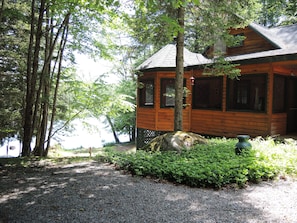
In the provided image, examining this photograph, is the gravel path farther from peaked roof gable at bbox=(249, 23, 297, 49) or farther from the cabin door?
peaked roof gable at bbox=(249, 23, 297, 49)

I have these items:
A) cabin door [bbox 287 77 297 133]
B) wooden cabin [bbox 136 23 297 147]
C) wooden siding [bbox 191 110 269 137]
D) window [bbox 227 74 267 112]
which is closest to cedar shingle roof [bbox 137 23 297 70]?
wooden cabin [bbox 136 23 297 147]

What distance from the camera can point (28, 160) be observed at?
6.09m

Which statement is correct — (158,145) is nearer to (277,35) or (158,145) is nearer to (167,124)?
(167,124)

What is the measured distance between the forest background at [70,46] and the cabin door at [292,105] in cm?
271

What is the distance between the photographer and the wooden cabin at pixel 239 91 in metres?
7.97

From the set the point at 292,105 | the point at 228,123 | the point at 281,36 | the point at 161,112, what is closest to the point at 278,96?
the point at 292,105

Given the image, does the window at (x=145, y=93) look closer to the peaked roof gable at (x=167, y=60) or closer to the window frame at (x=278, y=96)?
the peaked roof gable at (x=167, y=60)

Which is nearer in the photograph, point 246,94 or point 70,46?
point 246,94

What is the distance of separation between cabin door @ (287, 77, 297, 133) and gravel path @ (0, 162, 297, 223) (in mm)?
5425

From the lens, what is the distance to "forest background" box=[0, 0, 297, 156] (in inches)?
272

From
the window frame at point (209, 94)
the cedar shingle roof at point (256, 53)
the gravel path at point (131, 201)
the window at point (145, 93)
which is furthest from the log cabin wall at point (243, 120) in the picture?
the gravel path at point (131, 201)

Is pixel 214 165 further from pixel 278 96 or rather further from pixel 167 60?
pixel 167 60

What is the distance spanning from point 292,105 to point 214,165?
6.50 meters

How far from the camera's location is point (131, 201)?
319 centimetres
